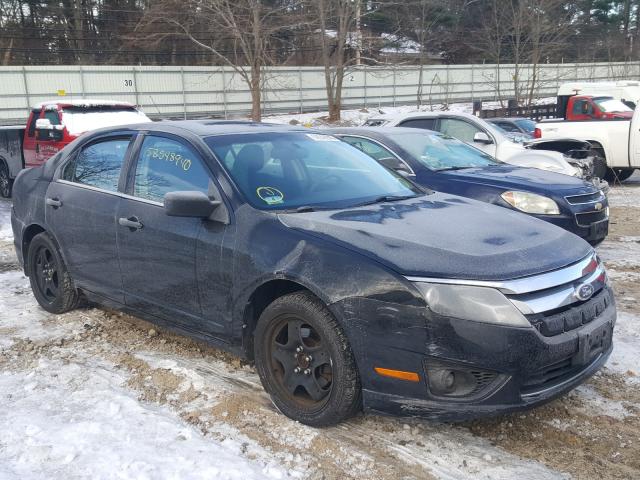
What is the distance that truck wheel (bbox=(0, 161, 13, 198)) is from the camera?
12250mm

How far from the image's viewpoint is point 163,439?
3.29 m

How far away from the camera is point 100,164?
191 inches

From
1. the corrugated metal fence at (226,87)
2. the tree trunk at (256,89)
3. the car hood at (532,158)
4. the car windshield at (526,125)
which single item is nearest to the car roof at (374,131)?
the car hood at (532,158)

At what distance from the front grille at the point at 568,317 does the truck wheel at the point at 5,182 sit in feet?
37.7

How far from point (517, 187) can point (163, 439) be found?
14.8 ft

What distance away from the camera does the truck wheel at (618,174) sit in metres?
14.3

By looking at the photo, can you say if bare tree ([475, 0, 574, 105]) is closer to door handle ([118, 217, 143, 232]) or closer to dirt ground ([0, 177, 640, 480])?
door handle ([118, 217, 143, 232])

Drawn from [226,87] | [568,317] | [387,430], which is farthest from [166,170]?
[226,87]

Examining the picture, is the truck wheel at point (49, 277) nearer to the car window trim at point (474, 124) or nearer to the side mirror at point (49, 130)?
the side mirror at point (49, 130)

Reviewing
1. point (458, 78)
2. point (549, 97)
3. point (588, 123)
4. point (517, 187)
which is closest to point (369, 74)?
point (458, 78)

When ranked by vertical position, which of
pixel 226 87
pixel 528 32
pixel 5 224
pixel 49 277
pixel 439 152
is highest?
pixel 528 32

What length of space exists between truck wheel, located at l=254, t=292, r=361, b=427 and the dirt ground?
0.41 feet

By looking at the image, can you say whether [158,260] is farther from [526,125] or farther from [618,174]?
[526,125]

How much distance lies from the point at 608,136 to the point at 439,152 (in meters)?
7.80
